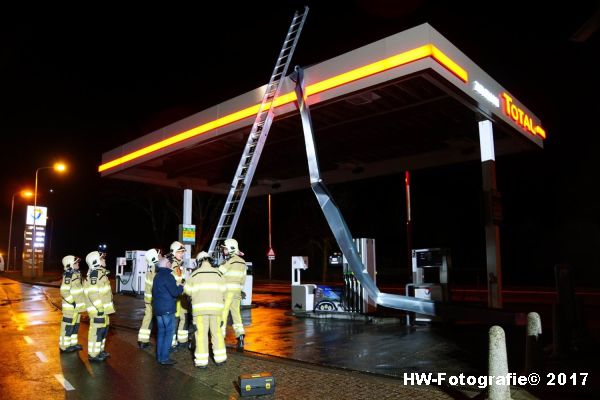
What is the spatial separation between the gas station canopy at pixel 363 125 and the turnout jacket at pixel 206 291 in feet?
15.5

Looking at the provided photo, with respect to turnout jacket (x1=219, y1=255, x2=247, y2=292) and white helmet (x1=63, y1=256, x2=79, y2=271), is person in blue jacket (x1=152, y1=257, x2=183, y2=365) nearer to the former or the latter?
turnout jacket (x1=219, y1=255, x2=247, y2=292)

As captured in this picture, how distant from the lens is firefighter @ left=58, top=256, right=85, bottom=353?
8555 millimetres

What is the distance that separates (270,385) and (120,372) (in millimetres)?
2753

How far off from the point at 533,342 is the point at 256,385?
3674 mm

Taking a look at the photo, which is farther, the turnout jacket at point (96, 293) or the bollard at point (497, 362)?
the turnout jacket at point (96, 293)

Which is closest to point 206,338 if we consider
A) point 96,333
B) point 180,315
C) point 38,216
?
point 180,315

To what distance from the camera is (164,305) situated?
749 centimetres

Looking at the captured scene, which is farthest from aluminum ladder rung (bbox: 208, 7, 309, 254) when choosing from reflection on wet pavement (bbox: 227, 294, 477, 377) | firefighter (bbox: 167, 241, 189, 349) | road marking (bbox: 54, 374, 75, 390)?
road marking (bbox: 54, 374, 75, 390)

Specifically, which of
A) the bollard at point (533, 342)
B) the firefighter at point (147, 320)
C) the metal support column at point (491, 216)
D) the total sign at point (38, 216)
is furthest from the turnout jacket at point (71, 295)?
the total sign at point (38, 216)

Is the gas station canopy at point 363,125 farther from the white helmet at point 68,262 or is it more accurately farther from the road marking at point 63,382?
the road marking at point 63,382

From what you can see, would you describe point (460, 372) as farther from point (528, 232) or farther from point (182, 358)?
point (528, 232)

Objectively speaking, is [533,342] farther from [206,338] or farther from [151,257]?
[151,257]

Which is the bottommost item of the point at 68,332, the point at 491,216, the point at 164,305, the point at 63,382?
the point at 63,382

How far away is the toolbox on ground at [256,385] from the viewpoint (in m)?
5.84
